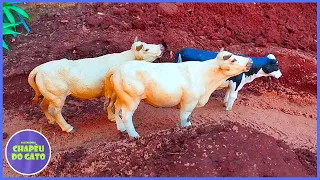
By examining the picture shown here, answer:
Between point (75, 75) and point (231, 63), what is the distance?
160 cm

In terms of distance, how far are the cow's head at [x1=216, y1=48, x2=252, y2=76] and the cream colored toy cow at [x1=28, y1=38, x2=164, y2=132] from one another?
2.62ft

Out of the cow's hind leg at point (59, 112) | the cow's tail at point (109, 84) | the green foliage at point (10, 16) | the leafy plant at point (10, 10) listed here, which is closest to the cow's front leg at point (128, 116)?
the cow's tail at point (109, 84)

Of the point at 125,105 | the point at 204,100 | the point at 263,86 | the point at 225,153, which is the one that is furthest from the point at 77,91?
the point at 263,86

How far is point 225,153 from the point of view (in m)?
5.27

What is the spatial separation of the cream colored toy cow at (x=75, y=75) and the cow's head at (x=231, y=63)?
2.62ft

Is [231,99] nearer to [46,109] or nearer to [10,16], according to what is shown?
[46,109]

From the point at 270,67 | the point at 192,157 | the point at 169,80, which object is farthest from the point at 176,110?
the point at 192,157

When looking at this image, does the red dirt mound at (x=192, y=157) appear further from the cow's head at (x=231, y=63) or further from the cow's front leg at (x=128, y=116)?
the cow's head at (x=231, y=63)

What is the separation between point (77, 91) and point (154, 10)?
2.89 m

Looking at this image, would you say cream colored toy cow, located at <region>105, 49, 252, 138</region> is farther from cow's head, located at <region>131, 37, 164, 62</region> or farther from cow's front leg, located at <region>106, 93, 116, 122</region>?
cow's front leg, located at <region>106, 93, 116, 122</region>

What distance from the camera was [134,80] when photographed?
547 centimetres

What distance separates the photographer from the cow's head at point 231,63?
5555mm

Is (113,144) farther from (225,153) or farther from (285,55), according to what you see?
(285,55)

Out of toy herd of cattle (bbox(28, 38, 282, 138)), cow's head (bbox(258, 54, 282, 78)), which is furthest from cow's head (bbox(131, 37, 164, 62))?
cow's head (bbox(258, 54, 282, 78))
